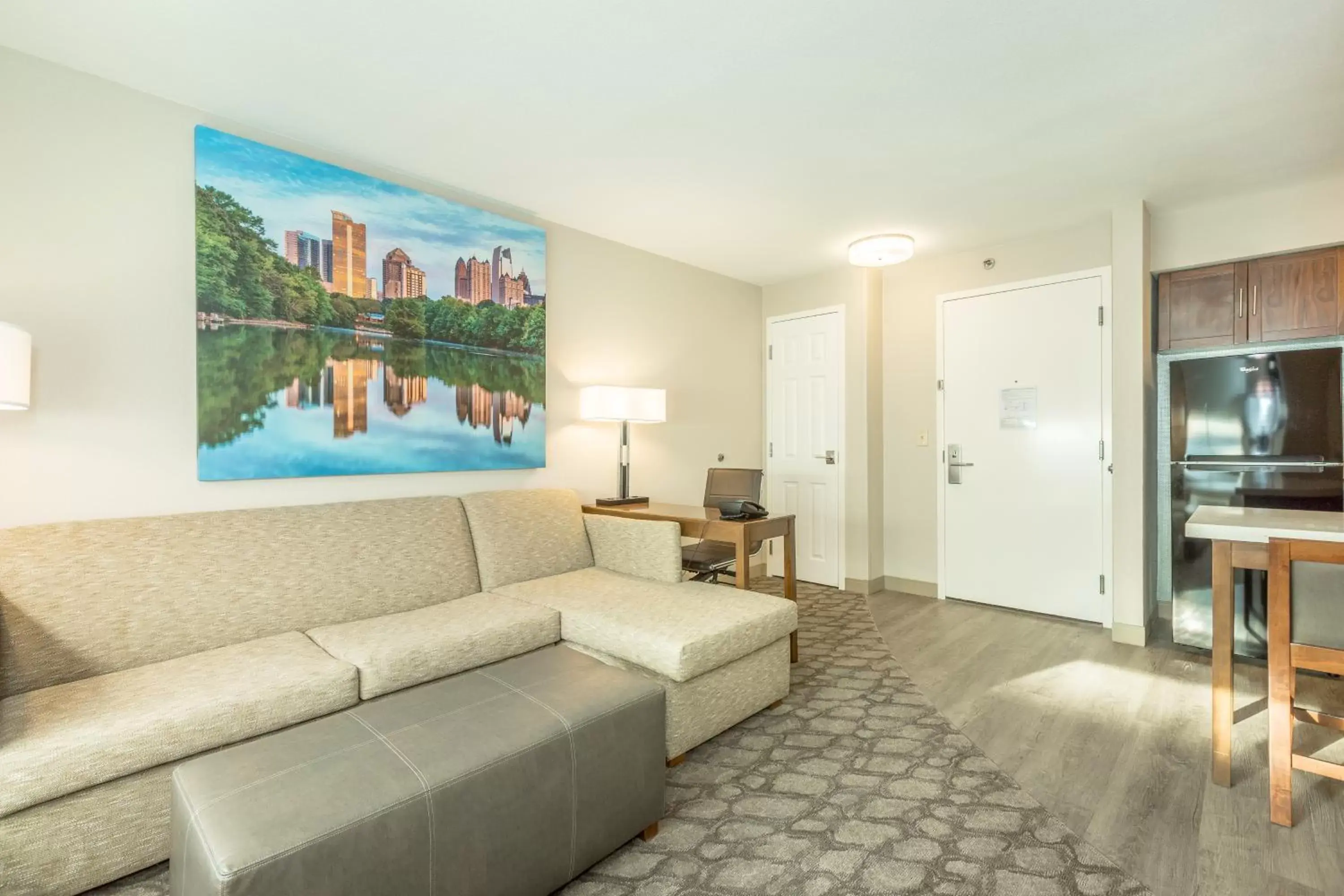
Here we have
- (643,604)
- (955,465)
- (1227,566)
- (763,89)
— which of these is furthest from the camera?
(955,465)

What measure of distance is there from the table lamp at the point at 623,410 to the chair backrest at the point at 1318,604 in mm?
2797

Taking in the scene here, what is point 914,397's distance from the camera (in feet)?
14.7

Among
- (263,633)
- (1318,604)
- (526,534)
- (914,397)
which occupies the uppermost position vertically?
(914,397)

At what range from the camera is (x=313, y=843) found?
1168mm

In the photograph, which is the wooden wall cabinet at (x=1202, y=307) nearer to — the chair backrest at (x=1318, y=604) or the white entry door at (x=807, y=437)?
the chair backrest at (x=1318, y=604)

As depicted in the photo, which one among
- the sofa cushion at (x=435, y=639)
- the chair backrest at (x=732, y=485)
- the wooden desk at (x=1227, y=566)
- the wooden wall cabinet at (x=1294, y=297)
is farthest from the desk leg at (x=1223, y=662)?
the sofa cushion at (x=435, y=639)

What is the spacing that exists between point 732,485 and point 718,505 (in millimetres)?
518

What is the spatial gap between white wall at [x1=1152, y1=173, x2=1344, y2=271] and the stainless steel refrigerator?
0.56 metres

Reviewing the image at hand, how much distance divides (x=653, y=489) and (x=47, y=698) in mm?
2996

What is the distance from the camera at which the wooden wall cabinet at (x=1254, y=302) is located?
10.4 ft

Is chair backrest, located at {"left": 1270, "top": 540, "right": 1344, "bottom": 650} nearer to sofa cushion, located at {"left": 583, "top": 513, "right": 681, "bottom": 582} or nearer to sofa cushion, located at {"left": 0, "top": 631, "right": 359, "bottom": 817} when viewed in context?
sofa cushion, located at {"left": 583, "top": 513, "right": 681, "bottom": 582}

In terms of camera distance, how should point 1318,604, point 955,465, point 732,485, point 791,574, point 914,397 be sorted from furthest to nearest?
point 914,397 → point 955,465 → point 732,485 → point 791,574 → point 1318,604

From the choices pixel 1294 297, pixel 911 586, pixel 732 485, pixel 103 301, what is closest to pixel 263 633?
pixel 103 301

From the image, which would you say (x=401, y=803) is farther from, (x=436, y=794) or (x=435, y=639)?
(x=435, y=639)
